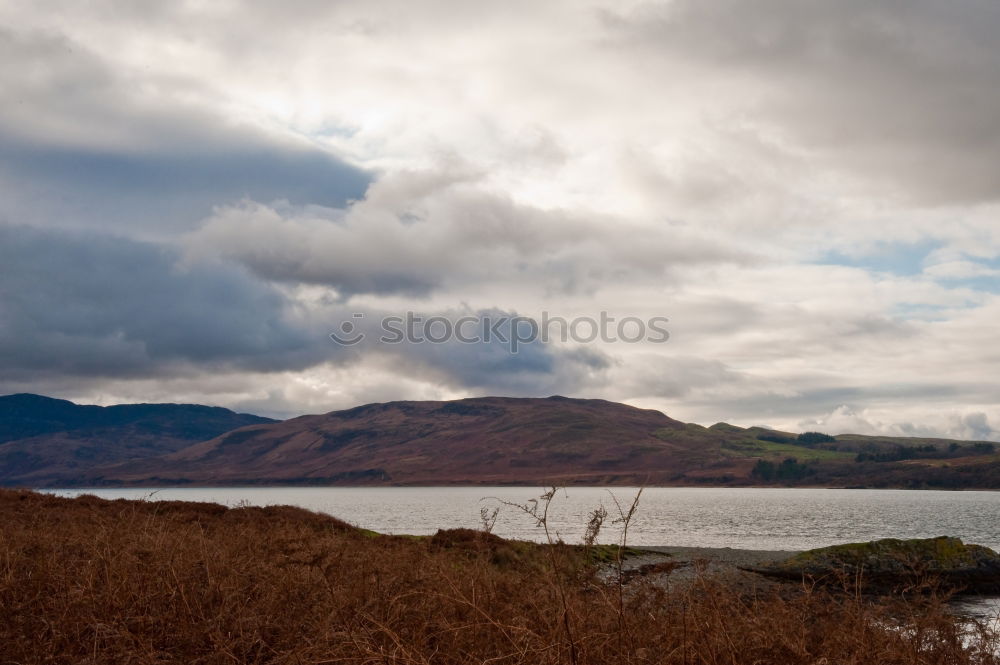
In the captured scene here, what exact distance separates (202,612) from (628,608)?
4550 mm

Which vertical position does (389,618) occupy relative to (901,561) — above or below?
above

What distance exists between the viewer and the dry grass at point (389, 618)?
6.43 meters

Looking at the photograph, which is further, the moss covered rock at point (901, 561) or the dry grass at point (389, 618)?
the moss covered rock at point (901, 561)

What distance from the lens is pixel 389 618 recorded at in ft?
26.4

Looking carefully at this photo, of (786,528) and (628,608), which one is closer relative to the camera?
(628,608)

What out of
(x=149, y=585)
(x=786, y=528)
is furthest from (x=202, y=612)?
(x=786, y=528)

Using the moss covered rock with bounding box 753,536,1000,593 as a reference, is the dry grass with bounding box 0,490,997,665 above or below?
above

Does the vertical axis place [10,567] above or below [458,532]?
above

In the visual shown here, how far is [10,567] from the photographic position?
1038 centimetres

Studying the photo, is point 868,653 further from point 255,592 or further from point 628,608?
point 255,592

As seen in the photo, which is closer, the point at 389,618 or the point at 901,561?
the point at 389,618

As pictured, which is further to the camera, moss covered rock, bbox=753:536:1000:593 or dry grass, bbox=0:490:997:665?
moss covered rock, bbox=753:536:1000:593

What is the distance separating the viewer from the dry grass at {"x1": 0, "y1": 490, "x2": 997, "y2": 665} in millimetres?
6434

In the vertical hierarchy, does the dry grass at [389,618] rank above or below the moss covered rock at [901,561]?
above
